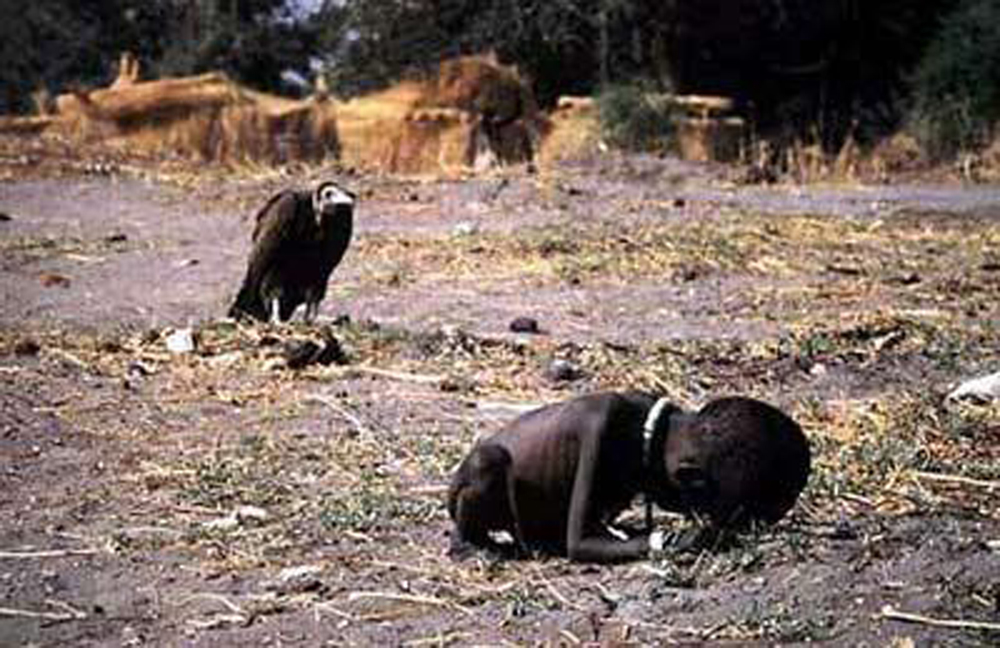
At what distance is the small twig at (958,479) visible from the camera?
19.3 feet

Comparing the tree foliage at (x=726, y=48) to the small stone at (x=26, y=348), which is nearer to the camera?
the small stone at (x=26, y=348)

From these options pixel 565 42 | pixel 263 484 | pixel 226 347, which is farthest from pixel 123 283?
pixel 565 42

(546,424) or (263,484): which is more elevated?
(546,424)

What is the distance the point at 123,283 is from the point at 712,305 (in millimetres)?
4242

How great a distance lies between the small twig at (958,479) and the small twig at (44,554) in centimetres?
266

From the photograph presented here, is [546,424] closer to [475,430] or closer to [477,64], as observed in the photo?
[475,430]

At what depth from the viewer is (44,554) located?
229 inches

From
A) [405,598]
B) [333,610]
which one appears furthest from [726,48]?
[333,610]

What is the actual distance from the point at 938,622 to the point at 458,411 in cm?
372

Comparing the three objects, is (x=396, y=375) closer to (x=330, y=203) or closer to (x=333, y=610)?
(x=330, y=203)

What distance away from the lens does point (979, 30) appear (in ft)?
86.8

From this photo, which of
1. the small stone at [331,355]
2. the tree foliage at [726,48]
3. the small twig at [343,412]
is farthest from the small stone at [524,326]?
the tree foliage at [726,48]

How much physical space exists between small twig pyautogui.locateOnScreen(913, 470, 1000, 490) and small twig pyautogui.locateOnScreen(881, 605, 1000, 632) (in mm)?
1543

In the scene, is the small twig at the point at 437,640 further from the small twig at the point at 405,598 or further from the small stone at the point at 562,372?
the small stone at the point at 562,372
